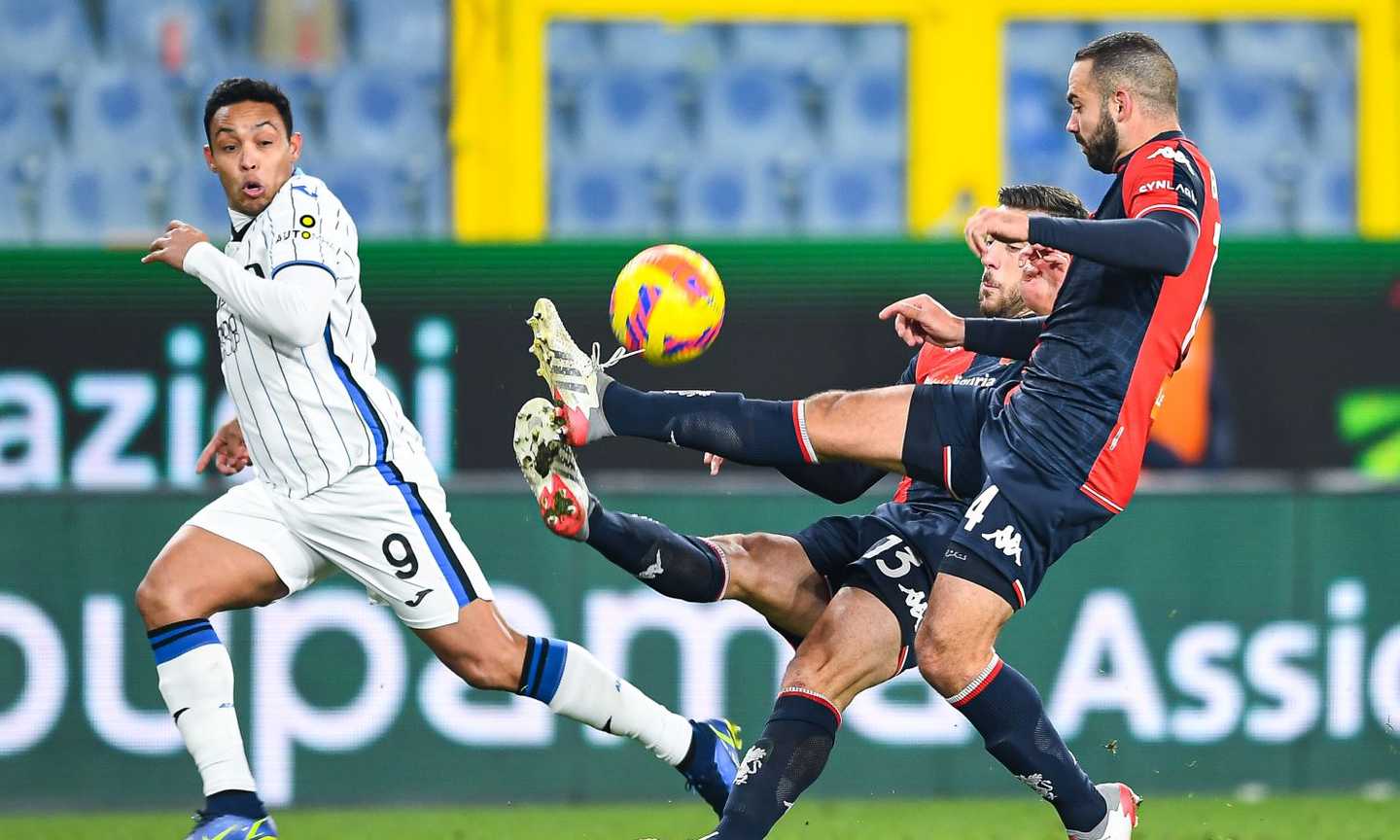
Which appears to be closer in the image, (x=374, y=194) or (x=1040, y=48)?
(x=374, y=194)

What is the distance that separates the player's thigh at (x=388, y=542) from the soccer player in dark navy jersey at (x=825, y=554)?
0.97 ft

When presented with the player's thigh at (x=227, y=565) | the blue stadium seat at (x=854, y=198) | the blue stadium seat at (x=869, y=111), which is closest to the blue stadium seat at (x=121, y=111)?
the blue stadium seat at (x=854, y=198)

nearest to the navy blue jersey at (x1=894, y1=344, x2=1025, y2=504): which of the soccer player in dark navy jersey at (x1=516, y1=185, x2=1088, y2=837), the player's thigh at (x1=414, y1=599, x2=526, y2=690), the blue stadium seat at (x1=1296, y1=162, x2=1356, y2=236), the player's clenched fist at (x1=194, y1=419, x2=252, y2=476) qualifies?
the soccer player in dark navy jersey at (x1=516, y1=185, x2=1088, y2=837)

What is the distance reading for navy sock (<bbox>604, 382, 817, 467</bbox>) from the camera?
5.00 meters

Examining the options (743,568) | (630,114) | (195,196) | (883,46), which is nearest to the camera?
(743,568)

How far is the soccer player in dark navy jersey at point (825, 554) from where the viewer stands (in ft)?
16.4

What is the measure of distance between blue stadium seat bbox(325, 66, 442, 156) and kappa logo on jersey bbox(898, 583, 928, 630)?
20.4 ft

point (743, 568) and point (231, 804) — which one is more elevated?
point (743, 568)

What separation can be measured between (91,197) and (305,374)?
599cm

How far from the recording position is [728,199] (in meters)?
10.9

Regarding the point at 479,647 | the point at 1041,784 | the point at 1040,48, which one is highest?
the point at 1040,48

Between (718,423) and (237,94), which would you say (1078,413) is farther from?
(237,94)

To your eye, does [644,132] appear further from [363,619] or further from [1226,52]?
[363,619]

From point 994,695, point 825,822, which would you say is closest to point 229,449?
point 994,695
